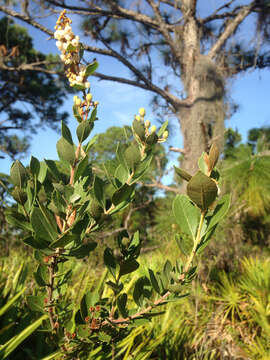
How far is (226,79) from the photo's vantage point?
3.69 m

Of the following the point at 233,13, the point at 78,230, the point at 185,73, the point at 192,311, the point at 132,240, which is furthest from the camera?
the point at 233,13

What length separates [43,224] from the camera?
1.28ft

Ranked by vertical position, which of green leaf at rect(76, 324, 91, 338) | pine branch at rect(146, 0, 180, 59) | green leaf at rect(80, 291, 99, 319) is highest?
pine branch at rect(146, 0, 180, 59)

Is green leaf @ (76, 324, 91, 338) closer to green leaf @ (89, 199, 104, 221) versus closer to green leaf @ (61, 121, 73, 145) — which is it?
green leaf @ (89, 199, 104, 221)

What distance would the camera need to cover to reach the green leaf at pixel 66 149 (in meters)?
0.46

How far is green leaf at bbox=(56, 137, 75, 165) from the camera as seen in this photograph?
46cm

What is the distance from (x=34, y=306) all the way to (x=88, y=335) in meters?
0.10

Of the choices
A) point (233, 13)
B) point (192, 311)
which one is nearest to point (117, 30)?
point (233, 13)

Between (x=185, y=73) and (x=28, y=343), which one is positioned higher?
(x=185, y=73)

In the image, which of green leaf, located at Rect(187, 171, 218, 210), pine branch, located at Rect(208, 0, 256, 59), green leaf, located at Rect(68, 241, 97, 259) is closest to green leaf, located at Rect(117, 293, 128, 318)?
green leaf, located at Rect(68, 241, 97, 259)

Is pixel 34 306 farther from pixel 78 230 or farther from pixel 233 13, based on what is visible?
pixel 233 13

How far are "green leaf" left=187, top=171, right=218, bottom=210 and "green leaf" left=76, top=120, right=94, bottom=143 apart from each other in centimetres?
18

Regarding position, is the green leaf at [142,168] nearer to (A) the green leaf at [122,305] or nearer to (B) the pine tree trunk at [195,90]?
(A) the green leaf at [122,305]

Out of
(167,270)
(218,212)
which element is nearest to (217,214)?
(218,212)
